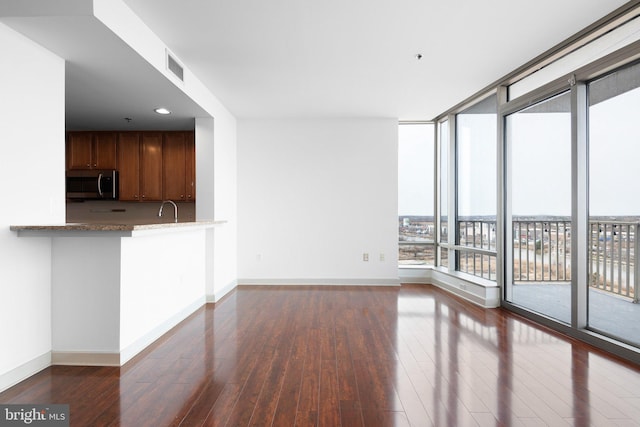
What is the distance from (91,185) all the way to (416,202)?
207 inches

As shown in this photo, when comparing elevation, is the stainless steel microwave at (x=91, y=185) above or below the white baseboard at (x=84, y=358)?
above

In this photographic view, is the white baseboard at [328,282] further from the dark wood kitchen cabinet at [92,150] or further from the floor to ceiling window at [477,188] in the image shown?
the dark wood kitchen cabinet at [92,150]

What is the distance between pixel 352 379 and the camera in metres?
2.59

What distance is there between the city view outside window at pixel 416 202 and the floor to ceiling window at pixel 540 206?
188 centimetres

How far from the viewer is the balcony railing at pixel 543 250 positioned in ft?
10.2

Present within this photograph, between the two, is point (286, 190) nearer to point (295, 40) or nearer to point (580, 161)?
point (295, 40)

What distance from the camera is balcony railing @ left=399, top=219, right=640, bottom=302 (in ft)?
10.2

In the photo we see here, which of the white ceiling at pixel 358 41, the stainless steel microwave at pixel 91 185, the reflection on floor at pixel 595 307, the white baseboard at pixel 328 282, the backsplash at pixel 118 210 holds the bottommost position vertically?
the white baseboard at pixel 328 282

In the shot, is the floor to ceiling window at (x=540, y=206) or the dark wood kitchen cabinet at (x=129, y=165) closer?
the floor to ceiling window at (x=540, y=206)

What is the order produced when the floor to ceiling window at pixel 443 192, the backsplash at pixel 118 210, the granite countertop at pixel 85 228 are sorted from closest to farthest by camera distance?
the granite countertop at pixel 85 228
the floor to ceiling window at pixel 443 192
the backsplash at pixel 118 210

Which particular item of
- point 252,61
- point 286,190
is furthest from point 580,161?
point 286,190

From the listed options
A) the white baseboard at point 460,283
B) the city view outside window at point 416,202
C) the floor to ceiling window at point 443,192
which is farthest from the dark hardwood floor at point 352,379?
the city view outside window at point 416,202

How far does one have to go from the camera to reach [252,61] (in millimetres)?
3869

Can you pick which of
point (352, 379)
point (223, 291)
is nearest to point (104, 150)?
point (223, 291)
